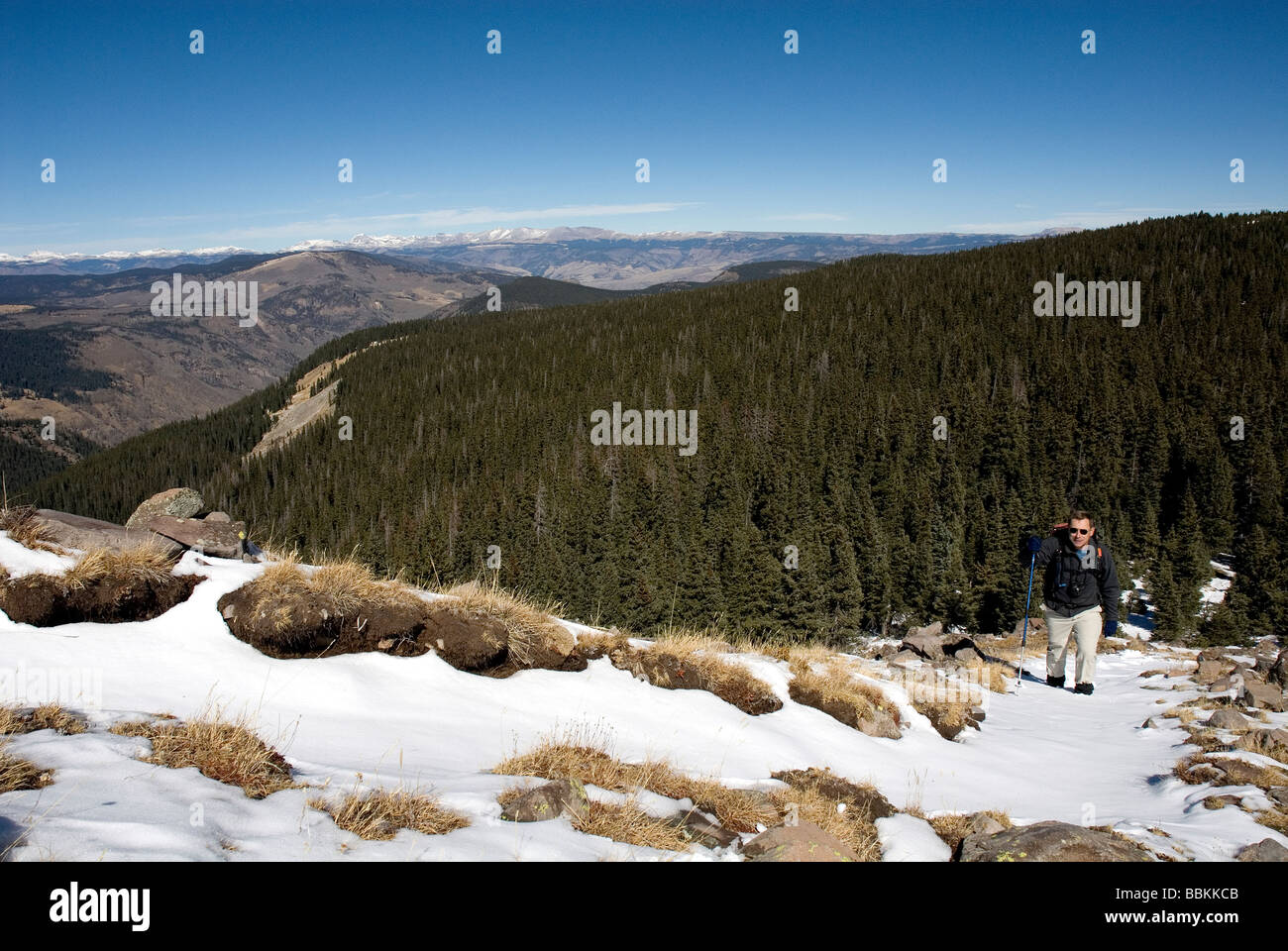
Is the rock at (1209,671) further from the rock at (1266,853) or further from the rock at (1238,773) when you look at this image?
the rock at (1266,853)

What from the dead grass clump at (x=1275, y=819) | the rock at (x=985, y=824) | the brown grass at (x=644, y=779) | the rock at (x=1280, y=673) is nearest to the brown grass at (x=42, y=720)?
the brown grass at (x=644, y=779)

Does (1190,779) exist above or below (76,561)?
below

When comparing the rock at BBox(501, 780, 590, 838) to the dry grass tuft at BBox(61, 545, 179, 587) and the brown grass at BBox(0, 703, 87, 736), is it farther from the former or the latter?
the dry grass tuft at BBox(61, 545, 179, 587)

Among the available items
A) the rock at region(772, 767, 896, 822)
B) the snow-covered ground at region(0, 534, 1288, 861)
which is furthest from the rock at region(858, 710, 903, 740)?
the rock at region(772, 767, 896, 822)

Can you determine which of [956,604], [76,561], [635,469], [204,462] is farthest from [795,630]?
[204,462]

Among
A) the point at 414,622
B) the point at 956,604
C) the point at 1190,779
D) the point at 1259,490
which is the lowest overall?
the point at 956,604

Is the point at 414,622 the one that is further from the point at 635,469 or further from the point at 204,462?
the point at 204,462
